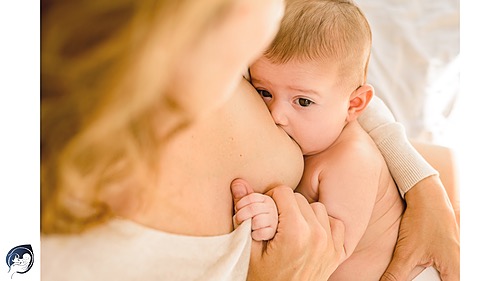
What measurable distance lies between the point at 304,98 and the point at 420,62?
314mm

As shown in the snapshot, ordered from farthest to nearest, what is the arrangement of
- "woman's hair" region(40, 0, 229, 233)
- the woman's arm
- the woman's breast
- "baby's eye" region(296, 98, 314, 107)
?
1. the woman's arm
2. "baby's eye" region(296, 98, 314, 107)
3. the woman's breast
4. "woman's hair" region(40, 0, 229, 233)

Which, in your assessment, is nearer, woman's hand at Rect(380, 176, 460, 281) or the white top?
the white top

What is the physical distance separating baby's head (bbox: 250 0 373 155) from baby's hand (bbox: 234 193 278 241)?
11cm

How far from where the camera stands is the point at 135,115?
0.91m

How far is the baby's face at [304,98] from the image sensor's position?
1.06 meters

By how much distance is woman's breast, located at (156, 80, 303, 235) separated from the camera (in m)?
0.98

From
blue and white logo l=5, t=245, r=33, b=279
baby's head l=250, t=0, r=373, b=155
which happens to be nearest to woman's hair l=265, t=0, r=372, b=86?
baby's head l=250, t=0, r=373, b=155

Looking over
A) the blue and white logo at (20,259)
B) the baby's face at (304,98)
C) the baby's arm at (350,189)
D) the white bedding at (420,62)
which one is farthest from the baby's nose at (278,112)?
the blue and white logo at (20,259)

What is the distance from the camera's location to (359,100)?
3.74 ft

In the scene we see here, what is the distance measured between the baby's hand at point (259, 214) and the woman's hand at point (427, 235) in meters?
0.27

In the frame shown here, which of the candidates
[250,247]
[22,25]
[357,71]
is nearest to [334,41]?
[357,71]

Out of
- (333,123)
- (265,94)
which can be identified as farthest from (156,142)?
(333,123)

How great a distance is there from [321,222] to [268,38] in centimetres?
28

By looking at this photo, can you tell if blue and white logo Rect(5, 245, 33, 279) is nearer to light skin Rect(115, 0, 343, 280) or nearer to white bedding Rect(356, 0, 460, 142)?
light skin Rect(115, 0, 343, 280)
